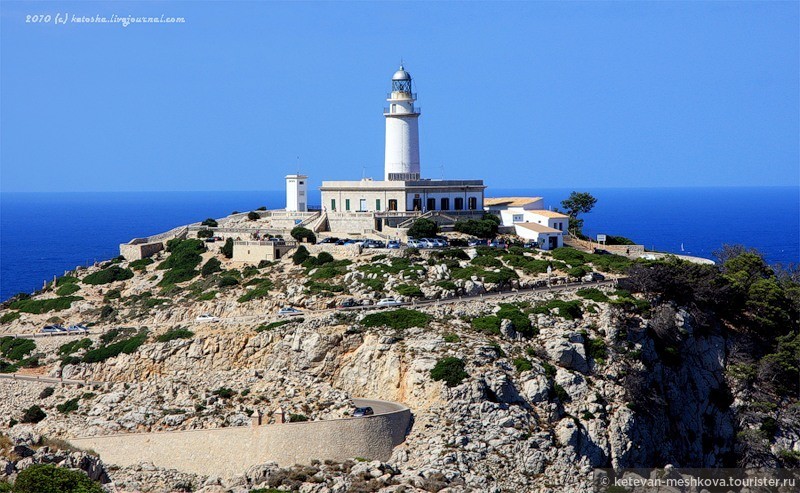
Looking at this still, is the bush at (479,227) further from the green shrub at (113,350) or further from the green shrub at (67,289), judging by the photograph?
the green shrub at (67,289)

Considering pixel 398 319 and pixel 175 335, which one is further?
pixel 175 335

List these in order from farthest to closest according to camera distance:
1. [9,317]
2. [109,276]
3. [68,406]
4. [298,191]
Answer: [298,191] < [109,276] < [9,317] < [68,406]

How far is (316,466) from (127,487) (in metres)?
7.48

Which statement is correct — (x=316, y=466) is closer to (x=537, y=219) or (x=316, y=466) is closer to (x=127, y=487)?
(x=127, y=487)

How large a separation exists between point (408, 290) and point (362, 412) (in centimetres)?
1357

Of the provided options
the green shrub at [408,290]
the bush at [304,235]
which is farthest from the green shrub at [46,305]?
the green shrub at [408,290]

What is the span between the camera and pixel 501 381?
51.7 metres

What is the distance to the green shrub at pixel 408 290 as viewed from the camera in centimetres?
6206

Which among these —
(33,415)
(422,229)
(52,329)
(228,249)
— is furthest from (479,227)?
(33,415)

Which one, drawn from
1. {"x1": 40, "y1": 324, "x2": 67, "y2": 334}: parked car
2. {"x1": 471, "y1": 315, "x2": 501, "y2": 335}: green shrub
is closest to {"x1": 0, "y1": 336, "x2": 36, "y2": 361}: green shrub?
{"x1": 40, "y1": 324, "x2": 67, "y2": 334}: parked car

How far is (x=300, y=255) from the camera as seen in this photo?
70.5m

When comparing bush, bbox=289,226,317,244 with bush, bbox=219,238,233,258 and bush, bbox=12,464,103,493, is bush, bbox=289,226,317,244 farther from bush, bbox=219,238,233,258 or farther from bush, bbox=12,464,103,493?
bush, bbox=12,464,103,493

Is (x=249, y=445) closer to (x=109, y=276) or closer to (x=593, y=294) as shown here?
(x=593, y=294)

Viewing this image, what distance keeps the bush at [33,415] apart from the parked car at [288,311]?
12.8 meters
